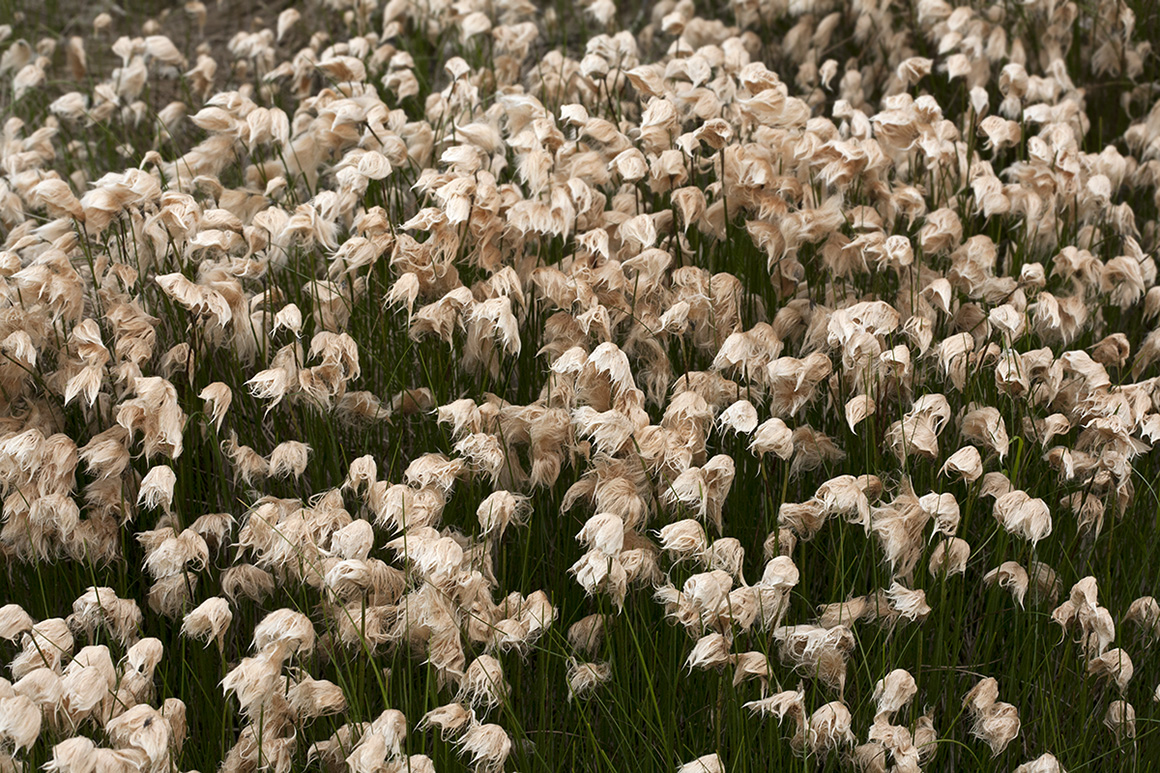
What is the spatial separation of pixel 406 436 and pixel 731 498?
94cm

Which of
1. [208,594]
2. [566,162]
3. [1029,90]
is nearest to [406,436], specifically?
[208,594]

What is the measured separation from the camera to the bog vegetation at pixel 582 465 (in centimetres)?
208

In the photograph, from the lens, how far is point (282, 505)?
7.66ft

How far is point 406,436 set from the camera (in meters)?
3.05

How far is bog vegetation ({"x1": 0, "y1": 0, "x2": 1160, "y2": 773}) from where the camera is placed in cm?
208

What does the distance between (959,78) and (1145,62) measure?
78 centimetres

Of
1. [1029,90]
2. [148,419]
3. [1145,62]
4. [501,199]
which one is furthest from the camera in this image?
[1145,62]

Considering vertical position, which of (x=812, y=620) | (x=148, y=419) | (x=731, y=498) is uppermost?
(x=148, y=419)

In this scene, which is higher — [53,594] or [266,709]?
[266,709]

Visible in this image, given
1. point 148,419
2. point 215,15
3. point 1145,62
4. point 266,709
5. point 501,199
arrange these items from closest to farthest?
point 266,709, point 148,419, point 501,199, point 1145,62, point 215,15

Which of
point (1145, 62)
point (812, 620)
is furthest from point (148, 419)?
point (1145, 62)

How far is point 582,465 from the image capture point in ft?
8.73

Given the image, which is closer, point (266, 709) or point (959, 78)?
point (266, 709)

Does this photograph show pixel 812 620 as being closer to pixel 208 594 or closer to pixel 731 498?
pixel 731 498
